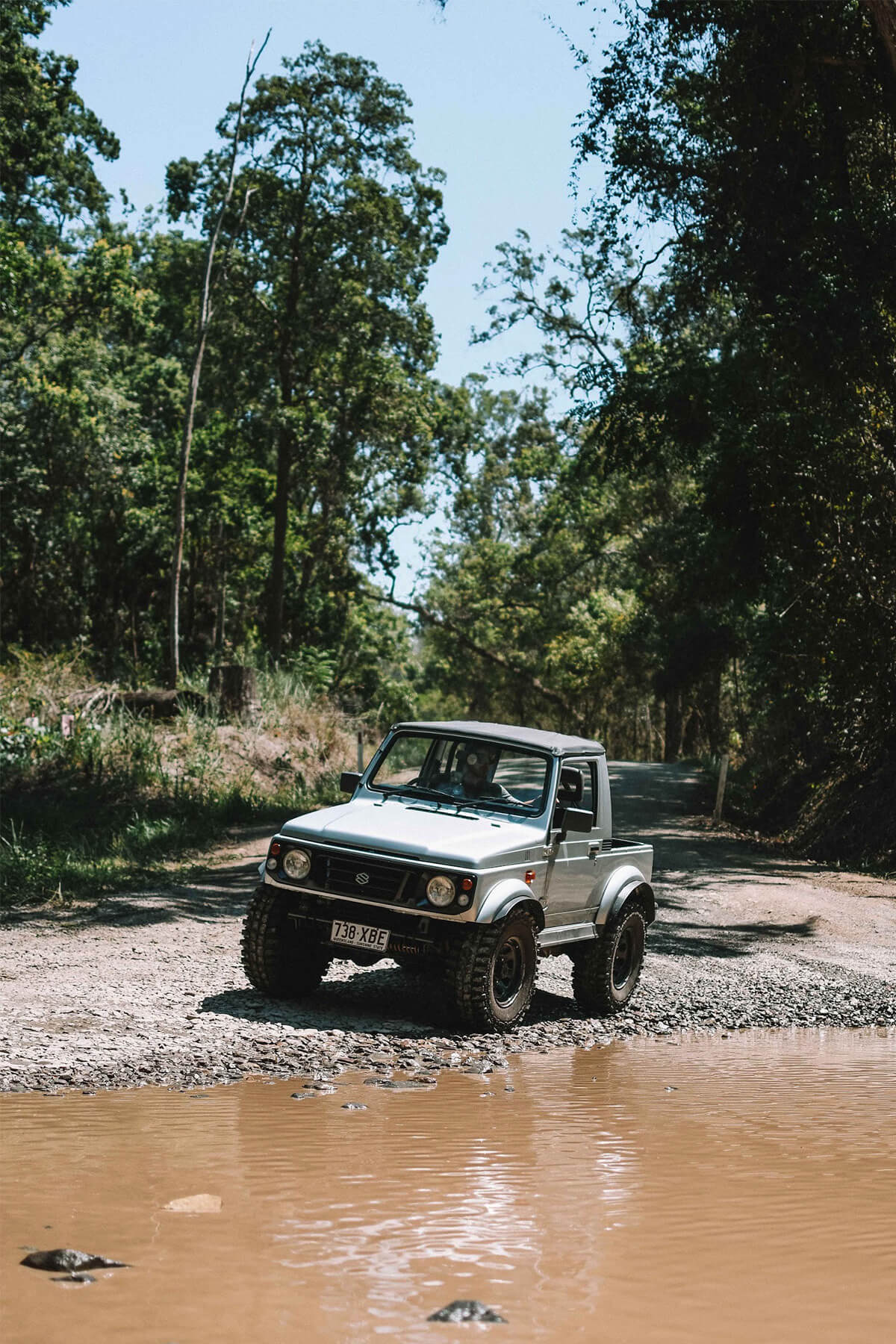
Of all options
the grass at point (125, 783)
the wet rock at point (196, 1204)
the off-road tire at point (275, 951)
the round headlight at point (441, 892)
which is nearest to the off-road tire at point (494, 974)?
Answer: the round headlight at point (441, 892)

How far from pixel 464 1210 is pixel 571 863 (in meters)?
4.34

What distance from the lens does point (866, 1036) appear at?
9.00 m

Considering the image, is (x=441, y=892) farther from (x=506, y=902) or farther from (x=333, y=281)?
(x=333, y=281)

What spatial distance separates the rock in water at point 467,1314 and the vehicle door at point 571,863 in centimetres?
505

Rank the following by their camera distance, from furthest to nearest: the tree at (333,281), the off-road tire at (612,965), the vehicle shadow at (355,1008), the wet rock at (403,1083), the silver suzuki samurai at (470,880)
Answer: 1. the tree at (333,281)
2. the off-road tire at (612,965)
3. the vehicle shadow at (355,1008)
4. the silver suzuki samurai at (470,880)
5. the wet rock at (403,1083)

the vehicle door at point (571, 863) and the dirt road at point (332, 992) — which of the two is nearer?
the dirt road at point (332, 992)

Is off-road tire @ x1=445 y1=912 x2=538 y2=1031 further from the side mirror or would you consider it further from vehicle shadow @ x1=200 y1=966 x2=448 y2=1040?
the side mirror

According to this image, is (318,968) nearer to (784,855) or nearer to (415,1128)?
(415,1128)

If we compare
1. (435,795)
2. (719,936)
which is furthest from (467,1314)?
(719,936)

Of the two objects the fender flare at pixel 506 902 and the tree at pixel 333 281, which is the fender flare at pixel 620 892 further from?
the tree at pixel 333 281

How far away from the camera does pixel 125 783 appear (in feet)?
68.2

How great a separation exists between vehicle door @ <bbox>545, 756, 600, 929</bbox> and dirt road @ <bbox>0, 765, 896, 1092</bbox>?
0.74 metres

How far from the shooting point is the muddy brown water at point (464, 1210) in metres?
3.61

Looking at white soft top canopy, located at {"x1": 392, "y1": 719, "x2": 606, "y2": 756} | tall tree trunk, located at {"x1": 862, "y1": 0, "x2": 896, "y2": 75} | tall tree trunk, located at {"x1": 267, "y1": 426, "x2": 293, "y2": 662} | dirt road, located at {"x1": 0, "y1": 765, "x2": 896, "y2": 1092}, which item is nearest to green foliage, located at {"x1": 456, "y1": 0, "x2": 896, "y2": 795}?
tall tree trunk, located at {"x1": 862, "y1": 0, "x2": 896, "y2": 75}
